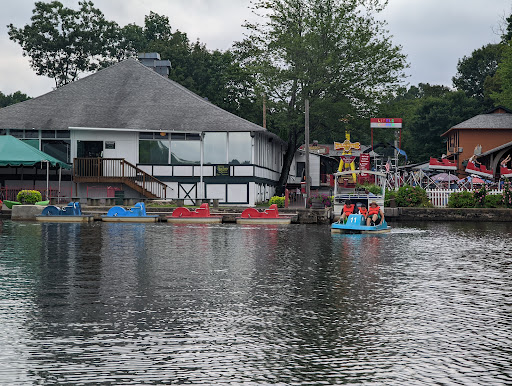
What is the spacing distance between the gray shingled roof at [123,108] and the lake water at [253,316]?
27.2m

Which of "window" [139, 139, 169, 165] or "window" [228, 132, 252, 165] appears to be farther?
"window" [139, 139, 169, 165]

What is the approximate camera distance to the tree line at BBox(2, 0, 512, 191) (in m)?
55.6

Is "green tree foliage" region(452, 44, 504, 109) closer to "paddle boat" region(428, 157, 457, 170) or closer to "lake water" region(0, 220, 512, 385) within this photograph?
"paddle boat" region(428, 157, 457, 170)

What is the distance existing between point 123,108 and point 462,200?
23.9m

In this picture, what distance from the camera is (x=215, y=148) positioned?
49312mm

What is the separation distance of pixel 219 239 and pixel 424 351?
1888cm

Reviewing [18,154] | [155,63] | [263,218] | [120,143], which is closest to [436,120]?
[155,63]

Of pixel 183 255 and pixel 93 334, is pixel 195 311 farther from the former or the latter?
pixel 183 255

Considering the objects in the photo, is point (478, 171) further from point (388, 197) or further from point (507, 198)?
point (388, 197)

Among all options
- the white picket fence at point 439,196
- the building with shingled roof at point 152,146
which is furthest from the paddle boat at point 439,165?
the building with shingled roof at point 152,146

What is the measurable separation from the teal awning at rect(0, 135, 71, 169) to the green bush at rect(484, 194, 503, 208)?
1047 inches

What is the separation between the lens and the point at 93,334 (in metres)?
10.0

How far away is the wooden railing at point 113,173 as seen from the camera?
47688 millimetres

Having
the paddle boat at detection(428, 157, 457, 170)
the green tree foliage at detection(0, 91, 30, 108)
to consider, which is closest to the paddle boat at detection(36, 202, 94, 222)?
the paddle boat at detection(428, 157, 457, 170)
